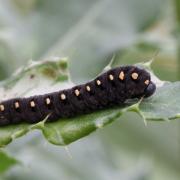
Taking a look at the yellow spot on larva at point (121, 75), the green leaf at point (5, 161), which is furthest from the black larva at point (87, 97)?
the green leaf at point (5, 161)

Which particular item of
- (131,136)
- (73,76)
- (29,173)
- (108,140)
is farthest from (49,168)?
(131,136)

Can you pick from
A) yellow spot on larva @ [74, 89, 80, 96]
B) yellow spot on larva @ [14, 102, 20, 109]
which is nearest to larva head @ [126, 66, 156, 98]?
yellow spot on larva @ [74, 89, 80, 96]

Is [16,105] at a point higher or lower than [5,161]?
higher

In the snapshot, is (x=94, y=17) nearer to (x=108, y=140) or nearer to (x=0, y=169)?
(x=108, y=140)

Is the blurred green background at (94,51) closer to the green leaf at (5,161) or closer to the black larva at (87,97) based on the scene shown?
the black larva at (87,97)

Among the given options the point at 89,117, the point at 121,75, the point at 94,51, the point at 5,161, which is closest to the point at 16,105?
the point at 5,161

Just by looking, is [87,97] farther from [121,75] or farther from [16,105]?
[16,105]

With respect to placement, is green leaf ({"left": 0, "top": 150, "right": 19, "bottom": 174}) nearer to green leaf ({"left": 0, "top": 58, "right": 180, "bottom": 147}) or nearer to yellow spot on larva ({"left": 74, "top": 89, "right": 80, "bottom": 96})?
green leaf ({"left": 0, "top": 58, "right": 180, "bottom": 147})
